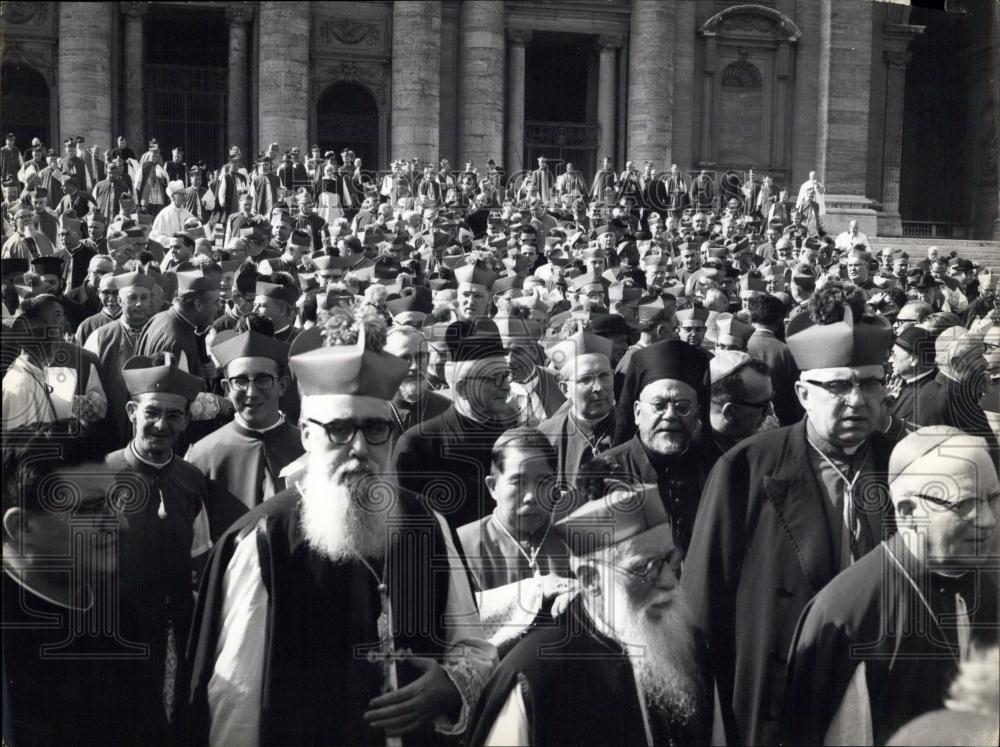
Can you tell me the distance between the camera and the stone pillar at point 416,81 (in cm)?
3409

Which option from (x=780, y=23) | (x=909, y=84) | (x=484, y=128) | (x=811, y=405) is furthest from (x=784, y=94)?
(x=811, y=405)

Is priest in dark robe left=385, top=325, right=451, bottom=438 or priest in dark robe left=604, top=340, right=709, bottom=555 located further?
priest in dark robe left=604, top=340, right=709, bottom=555

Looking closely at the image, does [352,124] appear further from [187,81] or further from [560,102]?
[560,102]

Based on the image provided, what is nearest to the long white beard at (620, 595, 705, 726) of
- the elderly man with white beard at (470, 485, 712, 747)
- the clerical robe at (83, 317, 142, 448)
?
the elderly man with white beard at (470, 485, 712, 747)

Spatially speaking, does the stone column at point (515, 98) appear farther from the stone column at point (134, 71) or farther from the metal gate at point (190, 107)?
the stone column at point (134, 71)

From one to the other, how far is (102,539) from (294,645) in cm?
102

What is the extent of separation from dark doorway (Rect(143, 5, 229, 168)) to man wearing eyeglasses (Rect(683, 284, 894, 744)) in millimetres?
26912

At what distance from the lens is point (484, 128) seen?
34.9m

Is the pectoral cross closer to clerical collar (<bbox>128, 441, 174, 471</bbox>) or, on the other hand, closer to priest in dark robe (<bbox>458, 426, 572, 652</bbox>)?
priest in dark robe (<bbox>458, 426, 572, 652</bbox>)

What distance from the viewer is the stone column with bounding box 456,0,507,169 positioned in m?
34.8

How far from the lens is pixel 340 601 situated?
6.21 metres

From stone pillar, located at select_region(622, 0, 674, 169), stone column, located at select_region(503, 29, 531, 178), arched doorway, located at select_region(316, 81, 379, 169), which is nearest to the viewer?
stone pillar, located at select_region(622, 0, 674, 169)

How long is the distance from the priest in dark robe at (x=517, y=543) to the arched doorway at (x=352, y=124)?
98.0 ft

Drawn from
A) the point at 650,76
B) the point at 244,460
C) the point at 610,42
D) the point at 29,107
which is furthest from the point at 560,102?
the point at 244,460
